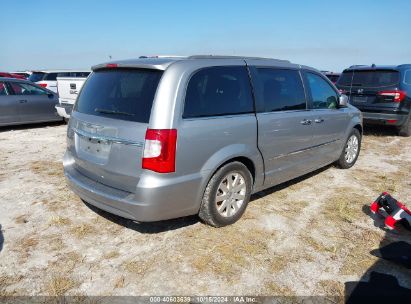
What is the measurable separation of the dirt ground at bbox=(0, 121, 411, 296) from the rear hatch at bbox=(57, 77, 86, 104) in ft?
17.3

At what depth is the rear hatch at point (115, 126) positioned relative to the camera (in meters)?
3.24

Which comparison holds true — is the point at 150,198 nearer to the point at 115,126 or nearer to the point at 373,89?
the point at 115,126

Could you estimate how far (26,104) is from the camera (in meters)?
9.80

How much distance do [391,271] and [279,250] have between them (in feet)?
3.27

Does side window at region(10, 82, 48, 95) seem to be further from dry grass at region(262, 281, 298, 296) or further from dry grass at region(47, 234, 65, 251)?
dry grass at region(262, 281, 298, 296)

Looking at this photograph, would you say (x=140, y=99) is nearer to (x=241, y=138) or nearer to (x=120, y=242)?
(x=241, y=138)

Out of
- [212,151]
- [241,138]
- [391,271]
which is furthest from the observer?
[241,138]

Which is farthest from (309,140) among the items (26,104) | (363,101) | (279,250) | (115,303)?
(26,104)

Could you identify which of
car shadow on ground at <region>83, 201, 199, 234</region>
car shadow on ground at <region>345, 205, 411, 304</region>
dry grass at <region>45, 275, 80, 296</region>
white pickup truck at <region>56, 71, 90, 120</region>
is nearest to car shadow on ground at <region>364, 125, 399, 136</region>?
car shadow on ground at <region>345, 205, 411, 304</region>

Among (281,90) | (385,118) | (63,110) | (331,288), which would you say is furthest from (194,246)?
(63,110)

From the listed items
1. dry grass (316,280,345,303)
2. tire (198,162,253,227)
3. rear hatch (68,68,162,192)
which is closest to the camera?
dry grass (316,280,345,303)

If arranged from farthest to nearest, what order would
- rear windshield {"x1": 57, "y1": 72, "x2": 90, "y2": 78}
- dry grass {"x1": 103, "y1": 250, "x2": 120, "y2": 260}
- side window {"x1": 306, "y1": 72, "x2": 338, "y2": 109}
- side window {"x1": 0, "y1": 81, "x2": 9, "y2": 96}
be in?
rear windshield {"x1": 57, "y1": 72, "x2": 90, "y2": 78}
side window {"x1": 0, "y1": 81, "x2": 9, "y2": 96}
side window {"x1": 306, "y1": 72, "x2": 338, "y2": 109}
dry grass {"x1": 103, "y1": 250, "x2": 120, "y2": 260}

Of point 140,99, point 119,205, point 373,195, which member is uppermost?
point 140,99

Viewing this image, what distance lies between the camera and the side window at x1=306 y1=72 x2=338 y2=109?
5.09 meters
